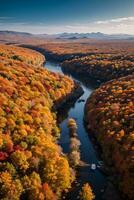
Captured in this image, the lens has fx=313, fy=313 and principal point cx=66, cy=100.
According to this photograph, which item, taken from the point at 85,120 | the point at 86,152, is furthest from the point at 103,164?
the point at 85,120

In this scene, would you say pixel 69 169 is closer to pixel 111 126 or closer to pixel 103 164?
pixel 103 164

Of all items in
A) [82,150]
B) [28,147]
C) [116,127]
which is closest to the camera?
[28,147]

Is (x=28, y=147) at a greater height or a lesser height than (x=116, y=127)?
lesser

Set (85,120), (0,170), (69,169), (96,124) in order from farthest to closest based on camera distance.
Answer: (85,120) → (96,124) → (69,169) → (0,170)

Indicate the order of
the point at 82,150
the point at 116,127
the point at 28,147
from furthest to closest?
1. the point at 116,127
2. the point at 82,150
3. the point at 28,147

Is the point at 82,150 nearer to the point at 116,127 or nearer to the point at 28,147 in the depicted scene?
the point at 116,127

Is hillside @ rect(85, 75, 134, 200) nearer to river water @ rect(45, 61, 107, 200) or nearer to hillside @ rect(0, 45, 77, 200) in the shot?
river water @ rect(45, 61, 107, 200)

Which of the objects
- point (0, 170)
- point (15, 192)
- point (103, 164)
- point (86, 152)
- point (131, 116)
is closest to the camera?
point (15, 192)

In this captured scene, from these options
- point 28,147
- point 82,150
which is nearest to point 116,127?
point 82,150
